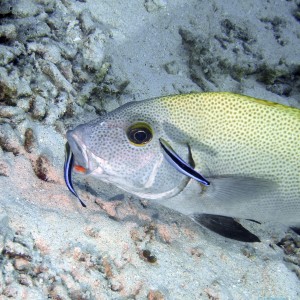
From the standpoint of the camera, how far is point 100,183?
11.2 ft

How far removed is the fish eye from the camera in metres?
2.38

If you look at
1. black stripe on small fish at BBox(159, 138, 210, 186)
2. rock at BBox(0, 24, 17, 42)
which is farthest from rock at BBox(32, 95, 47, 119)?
black stripe on small fish at BBox(159, 138, 210, 186)

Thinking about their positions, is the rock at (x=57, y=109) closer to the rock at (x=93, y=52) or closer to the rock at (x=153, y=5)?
the rock at (x=93, y=52)

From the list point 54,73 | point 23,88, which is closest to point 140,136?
point 23,88

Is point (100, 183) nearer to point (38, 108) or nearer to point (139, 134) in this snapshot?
point (38, 108)

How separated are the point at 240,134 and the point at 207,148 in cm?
26

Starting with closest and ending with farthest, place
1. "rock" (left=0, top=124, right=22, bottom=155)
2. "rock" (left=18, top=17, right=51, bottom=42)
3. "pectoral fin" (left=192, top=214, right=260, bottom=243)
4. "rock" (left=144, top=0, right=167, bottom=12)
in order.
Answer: "pectoral fin" (left=192, top=214, right=260, bottom=243) < "rock" (left=0, top=124, right=22, bottom=155) < "rock" (left=18, top=17, right=51, bottom=42) < "rock" (left=144, top=0, right=167, bottom=12)

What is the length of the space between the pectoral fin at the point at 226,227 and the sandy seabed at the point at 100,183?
22.0 inches

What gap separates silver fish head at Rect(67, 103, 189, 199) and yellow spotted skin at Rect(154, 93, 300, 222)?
0.15 m

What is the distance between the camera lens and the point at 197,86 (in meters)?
5.12

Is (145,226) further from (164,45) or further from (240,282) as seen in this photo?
(164,45)

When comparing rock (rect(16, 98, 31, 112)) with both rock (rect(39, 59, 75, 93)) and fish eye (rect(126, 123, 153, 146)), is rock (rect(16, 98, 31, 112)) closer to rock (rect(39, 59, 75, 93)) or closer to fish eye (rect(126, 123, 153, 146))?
rock (rect(39, 59, 75, 93))

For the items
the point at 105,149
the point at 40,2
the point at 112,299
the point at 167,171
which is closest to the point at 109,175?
the point at 105,149

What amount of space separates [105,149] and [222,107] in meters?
0.88
